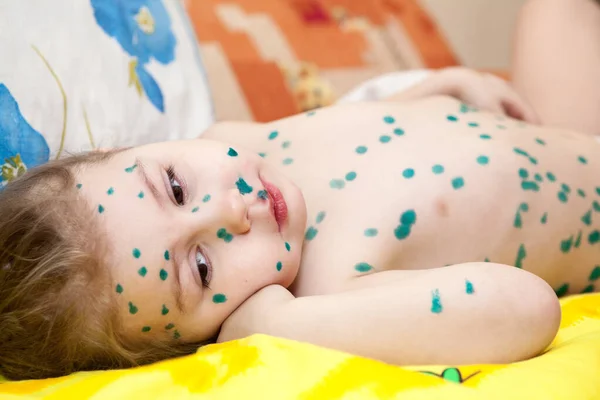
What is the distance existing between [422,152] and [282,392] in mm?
512

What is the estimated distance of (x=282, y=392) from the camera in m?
0.65

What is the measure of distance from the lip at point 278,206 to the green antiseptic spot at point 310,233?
0.29 ft

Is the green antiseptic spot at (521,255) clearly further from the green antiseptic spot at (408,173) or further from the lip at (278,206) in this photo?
the lip at (278,206)

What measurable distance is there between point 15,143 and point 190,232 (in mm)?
366

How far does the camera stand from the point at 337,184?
1012mm

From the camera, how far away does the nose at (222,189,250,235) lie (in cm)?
84

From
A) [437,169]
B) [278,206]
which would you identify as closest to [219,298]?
[278,206]

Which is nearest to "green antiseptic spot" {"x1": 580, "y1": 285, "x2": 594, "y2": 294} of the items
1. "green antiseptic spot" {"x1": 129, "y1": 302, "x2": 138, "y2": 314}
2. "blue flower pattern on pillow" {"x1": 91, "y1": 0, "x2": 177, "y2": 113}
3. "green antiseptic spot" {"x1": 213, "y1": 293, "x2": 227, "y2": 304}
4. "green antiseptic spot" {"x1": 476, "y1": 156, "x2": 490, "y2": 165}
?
"green antiseptic spot" {"x1": 476, "y1": 156, "x2": 490, "y2": 165}

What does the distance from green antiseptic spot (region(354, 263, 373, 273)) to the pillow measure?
515 mm

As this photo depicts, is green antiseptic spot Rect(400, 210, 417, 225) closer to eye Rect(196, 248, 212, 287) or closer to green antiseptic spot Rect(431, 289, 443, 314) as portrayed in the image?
green antiseptic spot Rect(431, 289, 443, 314)

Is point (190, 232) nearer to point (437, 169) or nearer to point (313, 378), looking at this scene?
point (313, 378)

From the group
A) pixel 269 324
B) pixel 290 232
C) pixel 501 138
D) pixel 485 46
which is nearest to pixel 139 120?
pixel 290 232

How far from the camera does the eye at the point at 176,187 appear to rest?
87 cm

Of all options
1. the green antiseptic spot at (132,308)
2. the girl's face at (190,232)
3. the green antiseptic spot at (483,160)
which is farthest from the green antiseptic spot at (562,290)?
the green antiseptic spot at (132,308)
